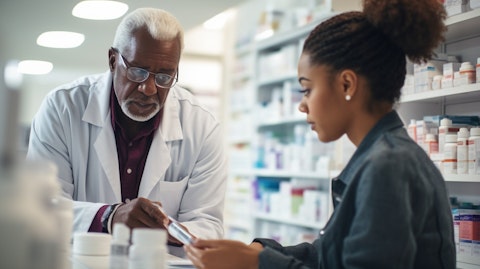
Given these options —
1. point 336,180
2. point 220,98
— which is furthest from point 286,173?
point 336,180

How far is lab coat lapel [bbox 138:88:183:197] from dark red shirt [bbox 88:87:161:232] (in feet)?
0.11

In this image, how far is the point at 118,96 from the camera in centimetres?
219

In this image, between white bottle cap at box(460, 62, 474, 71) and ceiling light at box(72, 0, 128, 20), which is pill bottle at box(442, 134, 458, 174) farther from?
ceiling light at box(72, 0, 128, 20)

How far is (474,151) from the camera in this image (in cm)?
233

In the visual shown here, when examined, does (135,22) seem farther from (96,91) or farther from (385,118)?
(385,118)

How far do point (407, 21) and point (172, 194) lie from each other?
1177 millimetres

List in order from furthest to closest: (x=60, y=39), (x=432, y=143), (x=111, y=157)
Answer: (x=60, y=39) < (x=432, y=143) < (x=111, y=157)

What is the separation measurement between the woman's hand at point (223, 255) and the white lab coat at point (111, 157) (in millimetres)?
780

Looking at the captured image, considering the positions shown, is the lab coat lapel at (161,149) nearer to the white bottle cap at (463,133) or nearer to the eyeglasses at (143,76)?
the eyeglasses at (143,76)

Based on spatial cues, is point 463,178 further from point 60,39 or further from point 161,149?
point 60,39

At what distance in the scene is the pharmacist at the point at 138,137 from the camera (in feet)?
6.81

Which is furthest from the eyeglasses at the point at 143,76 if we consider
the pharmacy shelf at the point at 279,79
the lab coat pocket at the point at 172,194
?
the pharmacy shelf at the point at 279,79

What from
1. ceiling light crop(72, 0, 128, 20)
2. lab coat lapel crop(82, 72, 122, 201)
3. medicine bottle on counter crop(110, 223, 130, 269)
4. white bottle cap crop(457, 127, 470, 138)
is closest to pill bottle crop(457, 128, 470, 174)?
white bottle cap crop(457, 127, 470, 138)

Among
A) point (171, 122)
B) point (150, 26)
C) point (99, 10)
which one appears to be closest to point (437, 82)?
point (171, 122)
